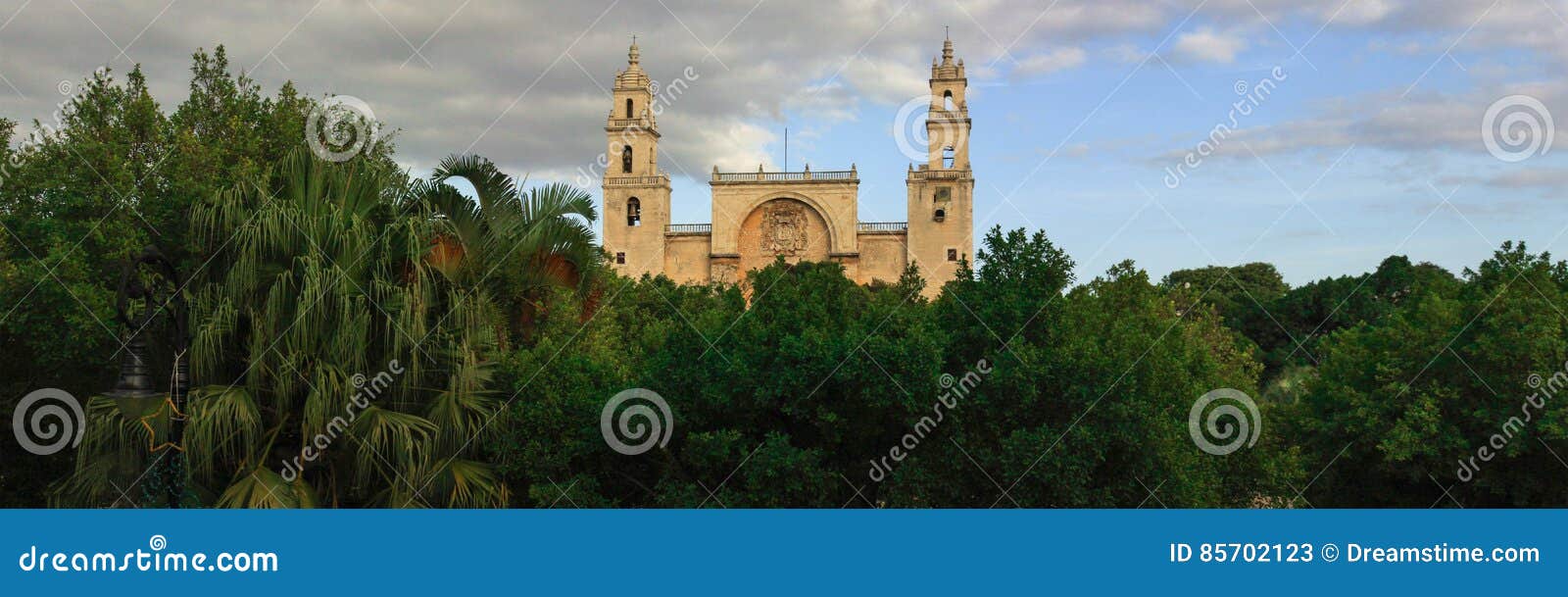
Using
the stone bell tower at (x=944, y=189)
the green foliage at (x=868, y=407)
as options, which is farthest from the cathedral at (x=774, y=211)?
the green foliage at (x=868, y=407)

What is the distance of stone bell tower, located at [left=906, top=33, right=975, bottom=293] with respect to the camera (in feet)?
183

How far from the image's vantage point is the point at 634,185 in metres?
57.8

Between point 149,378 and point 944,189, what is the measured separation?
49.5 metres

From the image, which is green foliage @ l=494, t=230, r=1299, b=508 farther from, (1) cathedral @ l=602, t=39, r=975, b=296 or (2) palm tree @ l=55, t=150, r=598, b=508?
(1) cathedral @ l=602, t=39, r=975, b=296

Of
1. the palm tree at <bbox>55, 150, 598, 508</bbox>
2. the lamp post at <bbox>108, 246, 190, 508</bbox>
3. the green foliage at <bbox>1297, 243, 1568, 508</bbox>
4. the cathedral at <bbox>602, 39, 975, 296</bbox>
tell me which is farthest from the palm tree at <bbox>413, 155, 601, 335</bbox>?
the cathedral at <bbox>602, 39, 975, 296</bbox>

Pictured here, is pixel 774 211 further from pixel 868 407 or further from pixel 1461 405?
pixel 868 407

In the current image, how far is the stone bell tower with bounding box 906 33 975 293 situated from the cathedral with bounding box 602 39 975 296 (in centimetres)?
4

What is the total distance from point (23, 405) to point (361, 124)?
4.42 m

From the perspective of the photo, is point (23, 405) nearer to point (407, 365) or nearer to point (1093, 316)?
point (407, 365)

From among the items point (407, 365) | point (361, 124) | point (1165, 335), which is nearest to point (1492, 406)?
point (1165, 335)

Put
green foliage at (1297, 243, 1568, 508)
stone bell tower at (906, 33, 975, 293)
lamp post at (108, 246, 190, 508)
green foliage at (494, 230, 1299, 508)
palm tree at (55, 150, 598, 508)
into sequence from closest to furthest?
lamp post at (108, 246, 190, 508), palm tree at (55, 150, 598, 508), green foliage at (494, 230, 1299, 508), green foliage at (1297, 243, 1568, 508), stone bell tower at (906, 33, 975, 293)

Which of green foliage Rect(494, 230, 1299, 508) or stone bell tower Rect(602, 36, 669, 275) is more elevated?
stone bell tower Rect(602, 36, 669, 275)

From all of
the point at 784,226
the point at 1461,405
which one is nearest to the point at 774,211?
the point at 784,226

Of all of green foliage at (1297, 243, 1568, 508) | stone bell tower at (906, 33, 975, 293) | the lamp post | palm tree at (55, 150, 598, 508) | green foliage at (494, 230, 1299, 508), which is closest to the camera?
the lamp post
